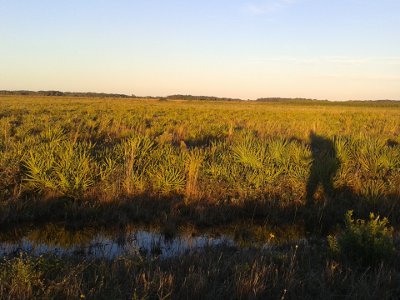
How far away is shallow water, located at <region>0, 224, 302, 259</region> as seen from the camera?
5.12 metres

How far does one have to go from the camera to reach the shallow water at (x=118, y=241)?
5.12m

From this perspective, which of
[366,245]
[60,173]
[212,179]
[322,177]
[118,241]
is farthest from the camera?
[322,177]

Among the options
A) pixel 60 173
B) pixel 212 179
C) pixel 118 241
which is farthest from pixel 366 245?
pixel 60 173

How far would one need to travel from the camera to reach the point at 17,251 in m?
4.96

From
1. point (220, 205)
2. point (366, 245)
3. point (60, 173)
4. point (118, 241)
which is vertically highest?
point (60, 173)

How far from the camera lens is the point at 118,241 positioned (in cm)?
561

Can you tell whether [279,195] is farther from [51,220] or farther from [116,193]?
[51,220]

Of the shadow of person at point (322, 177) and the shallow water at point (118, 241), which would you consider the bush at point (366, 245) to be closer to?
the shallow water at point (118, 241)

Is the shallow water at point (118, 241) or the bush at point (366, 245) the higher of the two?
the bush at point (366, 245)

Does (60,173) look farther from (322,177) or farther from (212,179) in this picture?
(322,177)

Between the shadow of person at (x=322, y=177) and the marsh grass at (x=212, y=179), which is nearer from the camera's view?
the marsh grass at (x=212, y=179)

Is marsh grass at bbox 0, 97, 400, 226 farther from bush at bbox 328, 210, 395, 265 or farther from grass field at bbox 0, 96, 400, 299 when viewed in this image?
bush at bbox 328, 210, 395, 265

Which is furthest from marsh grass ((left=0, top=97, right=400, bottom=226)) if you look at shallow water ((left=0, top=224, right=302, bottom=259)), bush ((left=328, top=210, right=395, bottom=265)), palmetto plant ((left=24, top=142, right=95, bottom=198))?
bush ((left=328, top=210, right=395, bottom=265))

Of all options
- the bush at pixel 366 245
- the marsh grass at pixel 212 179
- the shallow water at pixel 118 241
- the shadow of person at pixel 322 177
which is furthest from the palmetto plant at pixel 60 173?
the bush at pixel 366 245
